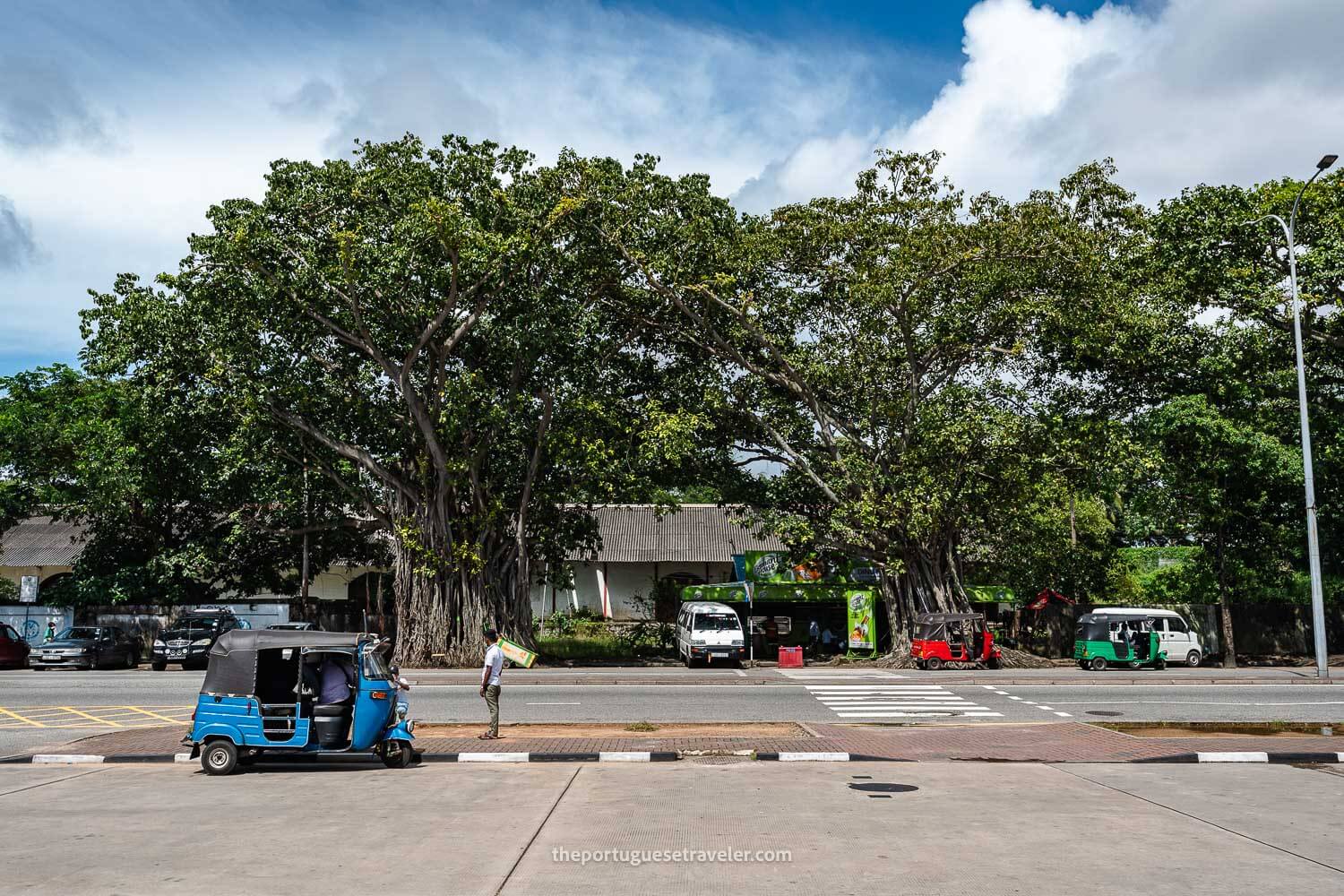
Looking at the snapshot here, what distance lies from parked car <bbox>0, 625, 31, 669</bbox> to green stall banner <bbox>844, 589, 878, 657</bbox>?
26.0m

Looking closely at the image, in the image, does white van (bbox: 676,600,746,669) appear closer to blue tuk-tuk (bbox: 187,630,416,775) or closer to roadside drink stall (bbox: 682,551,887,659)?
roadside drink stall (bbox: 682,551,887,659)

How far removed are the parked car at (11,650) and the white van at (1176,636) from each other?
1330 inches

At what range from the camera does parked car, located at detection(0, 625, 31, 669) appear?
31.2 meters

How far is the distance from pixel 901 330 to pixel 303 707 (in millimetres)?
22135

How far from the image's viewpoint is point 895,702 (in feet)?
69.3

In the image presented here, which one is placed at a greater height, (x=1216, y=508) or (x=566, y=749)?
(x=1216, y=508)

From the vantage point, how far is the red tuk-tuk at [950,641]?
29500 millimetres

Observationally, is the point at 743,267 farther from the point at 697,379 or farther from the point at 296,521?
the point at 296,521

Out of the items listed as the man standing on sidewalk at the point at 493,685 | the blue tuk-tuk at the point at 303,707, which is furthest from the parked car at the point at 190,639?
the blue tuk-tuk at the point at 303,707

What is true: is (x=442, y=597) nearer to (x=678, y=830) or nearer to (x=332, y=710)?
(x=332, y=710)

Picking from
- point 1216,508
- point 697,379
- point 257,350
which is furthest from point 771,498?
point 257,350

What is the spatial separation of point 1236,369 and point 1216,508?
4.44 m

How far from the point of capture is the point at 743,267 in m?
31.1

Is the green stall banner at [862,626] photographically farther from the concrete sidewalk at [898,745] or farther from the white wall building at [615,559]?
the concrete sidewalk at [898,745]
